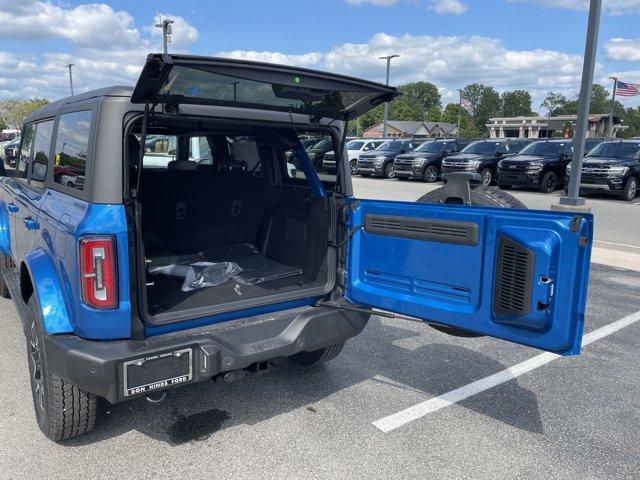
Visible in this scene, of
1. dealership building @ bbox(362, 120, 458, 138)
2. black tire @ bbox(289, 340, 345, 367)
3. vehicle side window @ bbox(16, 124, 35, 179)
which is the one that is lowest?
black tire @ bbox(289, 340, 345, 367)

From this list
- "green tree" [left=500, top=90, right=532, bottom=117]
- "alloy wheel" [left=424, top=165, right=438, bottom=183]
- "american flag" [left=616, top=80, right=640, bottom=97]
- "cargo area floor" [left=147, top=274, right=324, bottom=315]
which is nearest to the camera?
"cargo area floor" [left=147, top=274, right=324, bottom=315]

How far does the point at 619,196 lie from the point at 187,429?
16.6m

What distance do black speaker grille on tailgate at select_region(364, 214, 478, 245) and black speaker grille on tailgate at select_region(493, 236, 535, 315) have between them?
0.17 metres

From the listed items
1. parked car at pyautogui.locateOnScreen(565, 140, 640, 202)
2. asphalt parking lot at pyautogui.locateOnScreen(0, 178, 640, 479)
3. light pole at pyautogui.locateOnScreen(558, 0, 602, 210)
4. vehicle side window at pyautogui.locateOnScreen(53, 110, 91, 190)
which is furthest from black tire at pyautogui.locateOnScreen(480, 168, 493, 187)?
vehicle side window at pyautogui.locateOnScreen(53, 110, 91, 190)

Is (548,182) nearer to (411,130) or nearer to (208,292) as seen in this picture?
(208,292)

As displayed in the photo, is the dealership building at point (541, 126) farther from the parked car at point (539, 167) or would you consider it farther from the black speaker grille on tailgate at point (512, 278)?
the black speaker grille on tailgate at point (512, 278)

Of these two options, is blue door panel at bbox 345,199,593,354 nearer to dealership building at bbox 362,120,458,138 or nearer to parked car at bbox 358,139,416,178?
parked car at bbox 358,139,416,178

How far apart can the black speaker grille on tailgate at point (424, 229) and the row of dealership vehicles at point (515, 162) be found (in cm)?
1109

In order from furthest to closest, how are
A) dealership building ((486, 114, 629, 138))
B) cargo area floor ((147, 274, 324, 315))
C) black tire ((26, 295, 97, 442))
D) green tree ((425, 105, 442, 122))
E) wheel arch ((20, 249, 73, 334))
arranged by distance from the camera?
green tree ((425, 105, 442, 122)), dealership building ((486, 114, 629, 138)), cargo area floor ((147, 274, 324, 315)), black tire ((26, 295, 97, 442)), wheel arch ((20, 249, 73, 334))

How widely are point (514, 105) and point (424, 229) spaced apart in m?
154

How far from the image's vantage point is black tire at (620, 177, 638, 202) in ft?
50.7

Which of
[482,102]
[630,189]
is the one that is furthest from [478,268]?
[482,102]

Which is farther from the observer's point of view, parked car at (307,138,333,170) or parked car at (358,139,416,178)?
parked car at (358,139,416,178)

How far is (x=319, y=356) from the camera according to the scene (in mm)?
3988
